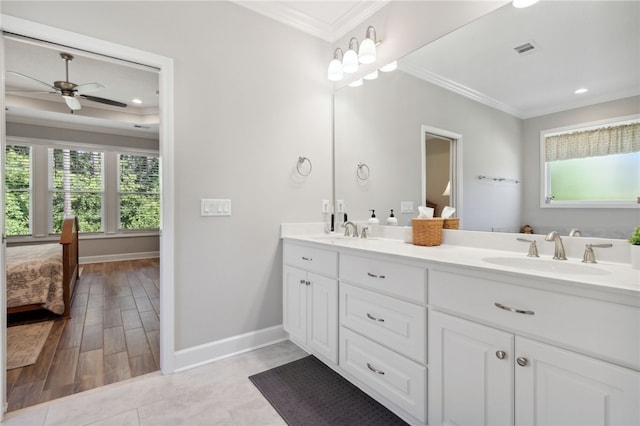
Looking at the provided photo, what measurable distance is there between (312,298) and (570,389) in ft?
4.56

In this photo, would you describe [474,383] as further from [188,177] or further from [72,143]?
[72,143]

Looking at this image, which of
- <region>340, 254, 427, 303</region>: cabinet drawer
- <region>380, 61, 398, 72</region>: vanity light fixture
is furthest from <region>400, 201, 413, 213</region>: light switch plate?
<region>380, 61, 398, 72</region>: vanity light fixture

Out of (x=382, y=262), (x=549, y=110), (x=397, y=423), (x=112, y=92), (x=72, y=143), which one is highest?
(x=112, y=92)

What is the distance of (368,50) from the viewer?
219 cm

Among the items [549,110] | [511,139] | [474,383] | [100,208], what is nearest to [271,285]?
[474,383]

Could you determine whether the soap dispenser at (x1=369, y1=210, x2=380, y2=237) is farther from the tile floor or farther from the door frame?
the door frame

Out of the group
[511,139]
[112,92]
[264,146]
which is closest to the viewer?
[511,139]

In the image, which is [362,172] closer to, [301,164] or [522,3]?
[301,164]

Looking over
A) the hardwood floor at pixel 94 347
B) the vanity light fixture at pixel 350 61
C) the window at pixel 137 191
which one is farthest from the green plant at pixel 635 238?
the window at pixel 137 191

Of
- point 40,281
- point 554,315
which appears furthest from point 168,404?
point 40,281

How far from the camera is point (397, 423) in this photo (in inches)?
58.3

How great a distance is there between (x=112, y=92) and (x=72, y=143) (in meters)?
1.81

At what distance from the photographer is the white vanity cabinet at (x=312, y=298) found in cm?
188

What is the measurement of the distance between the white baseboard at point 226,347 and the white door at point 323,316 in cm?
44
